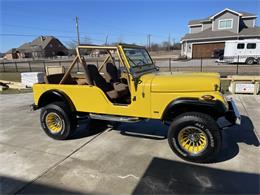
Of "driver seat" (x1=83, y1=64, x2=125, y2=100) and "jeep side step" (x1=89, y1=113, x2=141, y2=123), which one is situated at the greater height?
"driver seat" (x1=83, y1=64, x2=125, y2=100)

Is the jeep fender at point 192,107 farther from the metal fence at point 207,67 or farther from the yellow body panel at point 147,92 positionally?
the metal fence at point 207,67

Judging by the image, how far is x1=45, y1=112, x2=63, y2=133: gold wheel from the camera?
4.30 m

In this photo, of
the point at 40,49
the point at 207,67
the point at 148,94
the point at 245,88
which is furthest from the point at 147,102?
the point at 40,49

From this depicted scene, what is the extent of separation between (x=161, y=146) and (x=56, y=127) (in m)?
2.26

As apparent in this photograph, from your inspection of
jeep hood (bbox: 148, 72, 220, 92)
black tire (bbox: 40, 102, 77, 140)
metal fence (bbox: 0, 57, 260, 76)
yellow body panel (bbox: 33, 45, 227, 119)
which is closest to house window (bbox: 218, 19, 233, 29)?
metal fence (bbox: 0, 57, 260, 76)

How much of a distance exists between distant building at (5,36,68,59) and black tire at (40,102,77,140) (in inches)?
2844

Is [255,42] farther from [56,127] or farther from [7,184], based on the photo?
[7,184]

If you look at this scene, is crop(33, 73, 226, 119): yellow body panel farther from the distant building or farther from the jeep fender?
the distant building

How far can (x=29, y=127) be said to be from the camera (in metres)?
5.05

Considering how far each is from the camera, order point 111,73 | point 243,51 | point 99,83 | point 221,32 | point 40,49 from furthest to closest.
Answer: point 40,49 → point 221,32 → point 243,51 → point 111,73 → point 99,83

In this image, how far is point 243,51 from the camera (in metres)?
20.2

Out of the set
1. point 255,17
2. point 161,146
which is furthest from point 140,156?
point 255,17

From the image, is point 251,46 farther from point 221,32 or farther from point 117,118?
point 117,118

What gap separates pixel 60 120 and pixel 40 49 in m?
74.7
